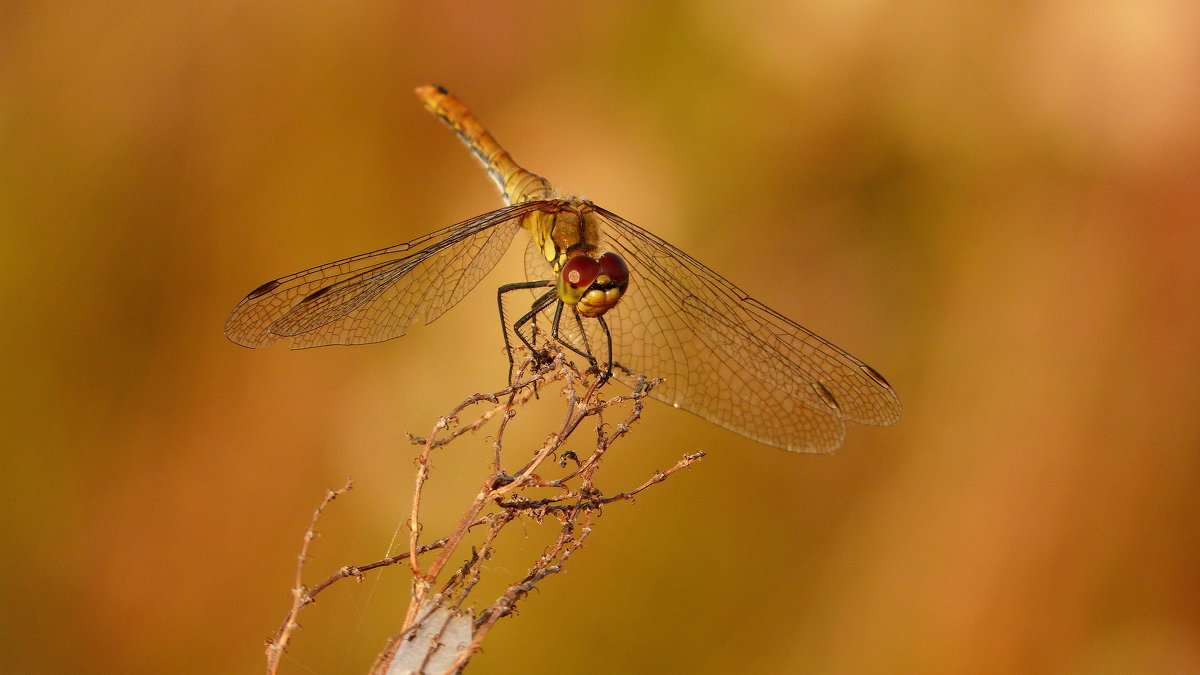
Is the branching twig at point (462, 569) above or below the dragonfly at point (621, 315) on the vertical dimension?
below

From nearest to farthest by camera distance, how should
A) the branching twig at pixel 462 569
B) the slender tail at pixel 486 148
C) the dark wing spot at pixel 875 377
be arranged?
the branching twig at pixel 462 569 < the dark wing spot at pixel 875 377 < the slender tail at pixel 486 148

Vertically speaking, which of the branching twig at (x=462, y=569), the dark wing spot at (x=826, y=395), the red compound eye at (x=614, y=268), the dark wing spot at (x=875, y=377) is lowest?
the branching twig at (x=462, y=569)

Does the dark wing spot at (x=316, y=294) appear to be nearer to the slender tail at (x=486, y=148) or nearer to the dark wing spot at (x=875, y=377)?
the slender tail at (x=486, y=148)

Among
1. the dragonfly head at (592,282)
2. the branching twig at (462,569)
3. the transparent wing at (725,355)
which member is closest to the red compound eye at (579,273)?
the dragonfly head at (592,282)

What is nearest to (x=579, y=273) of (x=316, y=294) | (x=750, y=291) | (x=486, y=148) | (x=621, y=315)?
(x=621, y=315)

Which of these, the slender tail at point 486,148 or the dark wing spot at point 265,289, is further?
the slender tail at point 486,148

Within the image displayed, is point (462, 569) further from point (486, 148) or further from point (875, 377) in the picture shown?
point (486, 148)

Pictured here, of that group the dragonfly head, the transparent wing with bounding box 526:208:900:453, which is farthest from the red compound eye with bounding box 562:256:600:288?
the transparent wing with bounding box 526:208:900:453
